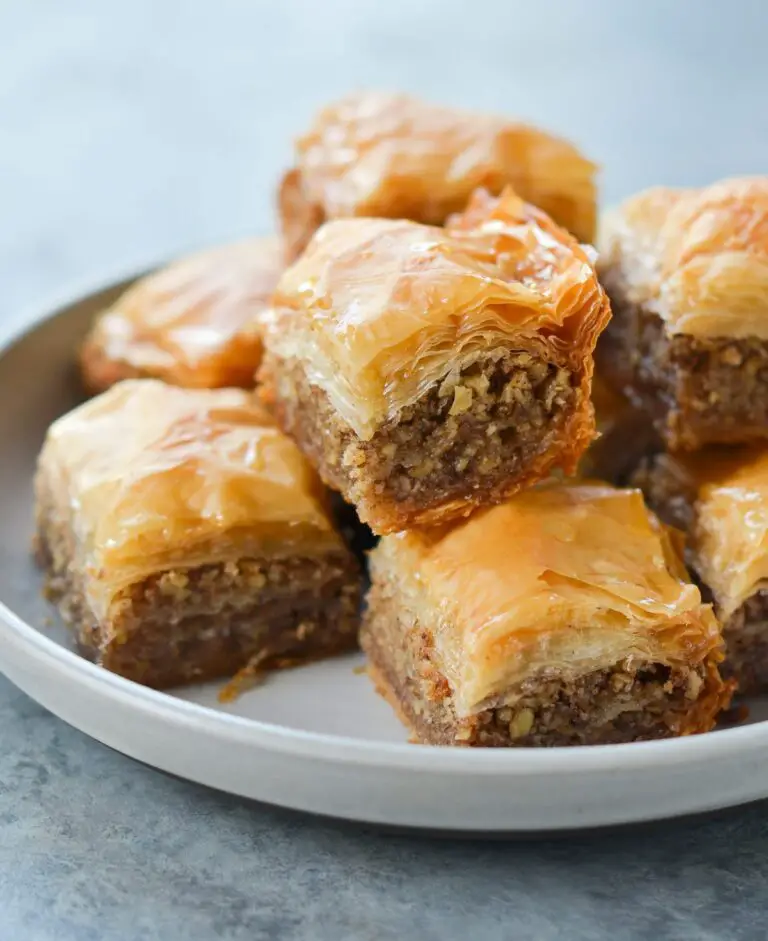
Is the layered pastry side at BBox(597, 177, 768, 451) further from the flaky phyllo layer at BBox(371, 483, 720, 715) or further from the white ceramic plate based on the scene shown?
the white ceramic plate

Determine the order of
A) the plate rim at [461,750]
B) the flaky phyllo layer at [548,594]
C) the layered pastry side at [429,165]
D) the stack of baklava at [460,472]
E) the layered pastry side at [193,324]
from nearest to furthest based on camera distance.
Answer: the plate rim at [461,750] → the flaky phyllo layer at [548,594] → the stack of baklava at [460,472] → the layered pastry side at [429,165] → the layered pastry side at [193,324]

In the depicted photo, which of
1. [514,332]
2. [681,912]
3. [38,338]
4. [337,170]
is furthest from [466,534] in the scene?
[38,338]

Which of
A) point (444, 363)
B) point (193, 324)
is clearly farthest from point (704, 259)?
point (193, 324)

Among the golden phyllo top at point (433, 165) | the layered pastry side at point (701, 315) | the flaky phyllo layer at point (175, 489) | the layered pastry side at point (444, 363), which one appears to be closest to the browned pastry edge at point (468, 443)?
the layered pastry side at point (444, 363)

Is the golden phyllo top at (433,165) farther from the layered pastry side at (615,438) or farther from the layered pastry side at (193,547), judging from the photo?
the layered pastry side at (193,547)

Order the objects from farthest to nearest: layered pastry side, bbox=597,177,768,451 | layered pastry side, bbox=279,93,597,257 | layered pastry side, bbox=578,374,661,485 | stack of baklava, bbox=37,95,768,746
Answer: layered pastry side, bbox=279,93,597,257 < layered pastry side, bbox=578,374,661,485 < layered pastry side, bbox=597,177,768,451 < stack of baklava, bbox=37,95,768,746

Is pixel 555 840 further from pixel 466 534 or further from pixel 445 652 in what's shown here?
pixel 466 534

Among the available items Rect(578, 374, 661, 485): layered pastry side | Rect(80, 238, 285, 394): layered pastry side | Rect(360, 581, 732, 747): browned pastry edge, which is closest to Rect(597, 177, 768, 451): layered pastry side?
Rect(578, 374, 661, 485): layered pastry side
